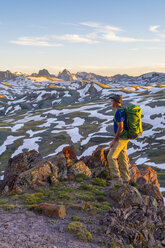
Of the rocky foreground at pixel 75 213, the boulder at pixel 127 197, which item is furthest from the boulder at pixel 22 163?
the boulder at pixel 127 197

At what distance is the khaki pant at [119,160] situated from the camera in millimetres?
14719

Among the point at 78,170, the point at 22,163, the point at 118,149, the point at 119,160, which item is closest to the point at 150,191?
the point at 119,160

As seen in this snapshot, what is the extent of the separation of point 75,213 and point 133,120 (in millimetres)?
6409

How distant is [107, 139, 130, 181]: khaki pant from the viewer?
14.7m

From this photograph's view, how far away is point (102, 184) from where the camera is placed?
16688 millimetres

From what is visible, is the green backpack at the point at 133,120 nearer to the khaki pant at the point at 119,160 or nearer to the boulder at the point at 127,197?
the khaki pant at the point at 119,160

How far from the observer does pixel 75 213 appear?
11.7 metres

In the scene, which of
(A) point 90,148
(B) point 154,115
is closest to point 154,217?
(A) point 90,148

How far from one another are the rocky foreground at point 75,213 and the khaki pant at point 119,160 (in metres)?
1.27

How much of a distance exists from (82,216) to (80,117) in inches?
4379

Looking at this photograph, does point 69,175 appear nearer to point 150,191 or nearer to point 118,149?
point 118,149

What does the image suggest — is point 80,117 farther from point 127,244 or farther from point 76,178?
point 127,244

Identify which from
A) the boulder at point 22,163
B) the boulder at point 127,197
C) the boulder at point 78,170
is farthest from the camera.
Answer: the boulder at point 22,163

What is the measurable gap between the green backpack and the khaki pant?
2.47 ft
